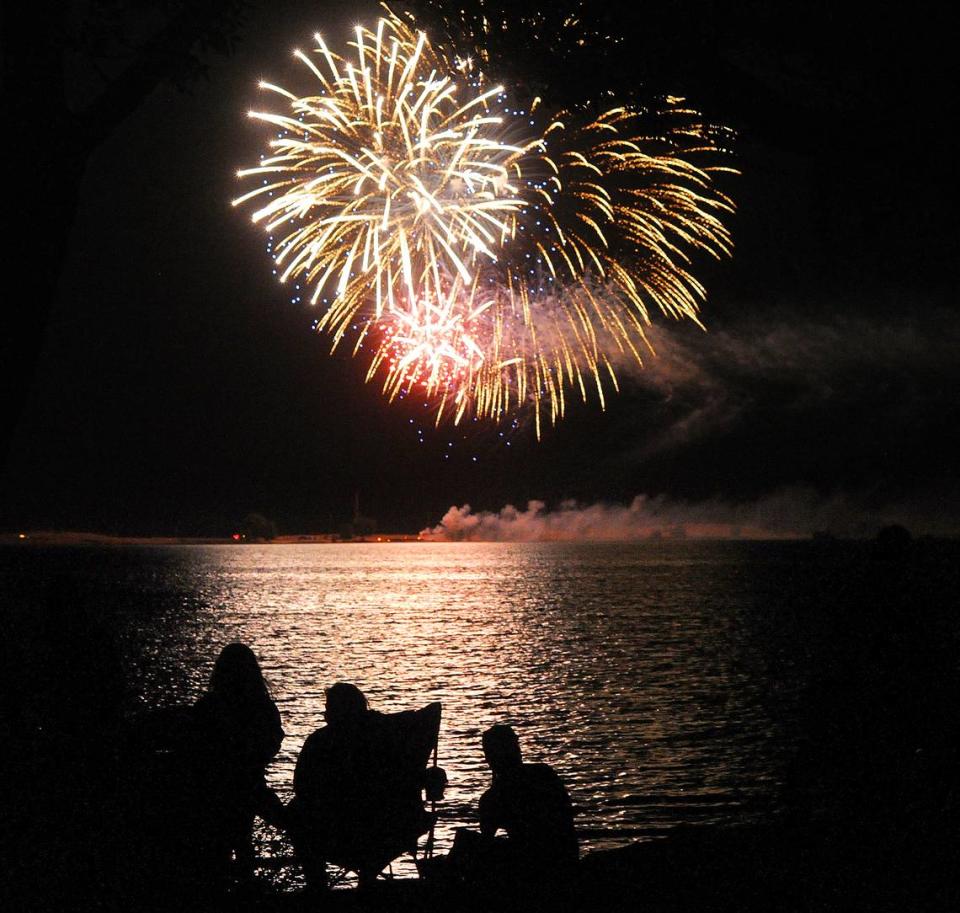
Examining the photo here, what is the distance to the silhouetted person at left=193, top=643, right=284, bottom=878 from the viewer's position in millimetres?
7332

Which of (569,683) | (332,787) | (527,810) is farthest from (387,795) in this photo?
(569,683)

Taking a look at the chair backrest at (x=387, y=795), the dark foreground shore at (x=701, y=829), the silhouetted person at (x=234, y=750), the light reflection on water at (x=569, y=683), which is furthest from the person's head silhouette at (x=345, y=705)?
A: the light reflection on water at (x=569, y=683)

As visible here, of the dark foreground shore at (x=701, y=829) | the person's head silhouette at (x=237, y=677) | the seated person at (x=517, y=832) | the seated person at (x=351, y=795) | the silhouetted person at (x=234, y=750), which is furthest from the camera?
the seated person at (x=351, y=795)

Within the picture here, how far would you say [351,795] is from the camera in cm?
780

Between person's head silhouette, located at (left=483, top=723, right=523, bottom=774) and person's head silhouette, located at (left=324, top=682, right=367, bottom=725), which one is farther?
person's head silhouette, located at (left=324, top=682, right=367, bottom=725)

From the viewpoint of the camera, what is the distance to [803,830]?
7562 millimetres

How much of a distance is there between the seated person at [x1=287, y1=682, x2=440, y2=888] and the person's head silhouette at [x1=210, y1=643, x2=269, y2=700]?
0.63 meters

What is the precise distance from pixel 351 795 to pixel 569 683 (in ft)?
130

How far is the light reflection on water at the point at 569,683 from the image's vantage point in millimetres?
22109

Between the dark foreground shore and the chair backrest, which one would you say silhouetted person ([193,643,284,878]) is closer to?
the dark foreground shore

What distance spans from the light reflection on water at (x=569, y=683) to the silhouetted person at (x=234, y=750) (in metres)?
9.69

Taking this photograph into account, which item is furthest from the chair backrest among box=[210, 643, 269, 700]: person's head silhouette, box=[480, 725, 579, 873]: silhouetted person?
box=[210, 643, 269, 700]: person's head silhouette

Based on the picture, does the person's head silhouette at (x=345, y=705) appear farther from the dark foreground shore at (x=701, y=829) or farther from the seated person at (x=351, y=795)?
the dark foreground shore at (x=701, y=829)

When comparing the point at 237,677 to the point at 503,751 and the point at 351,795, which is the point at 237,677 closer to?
the point at 351,795
